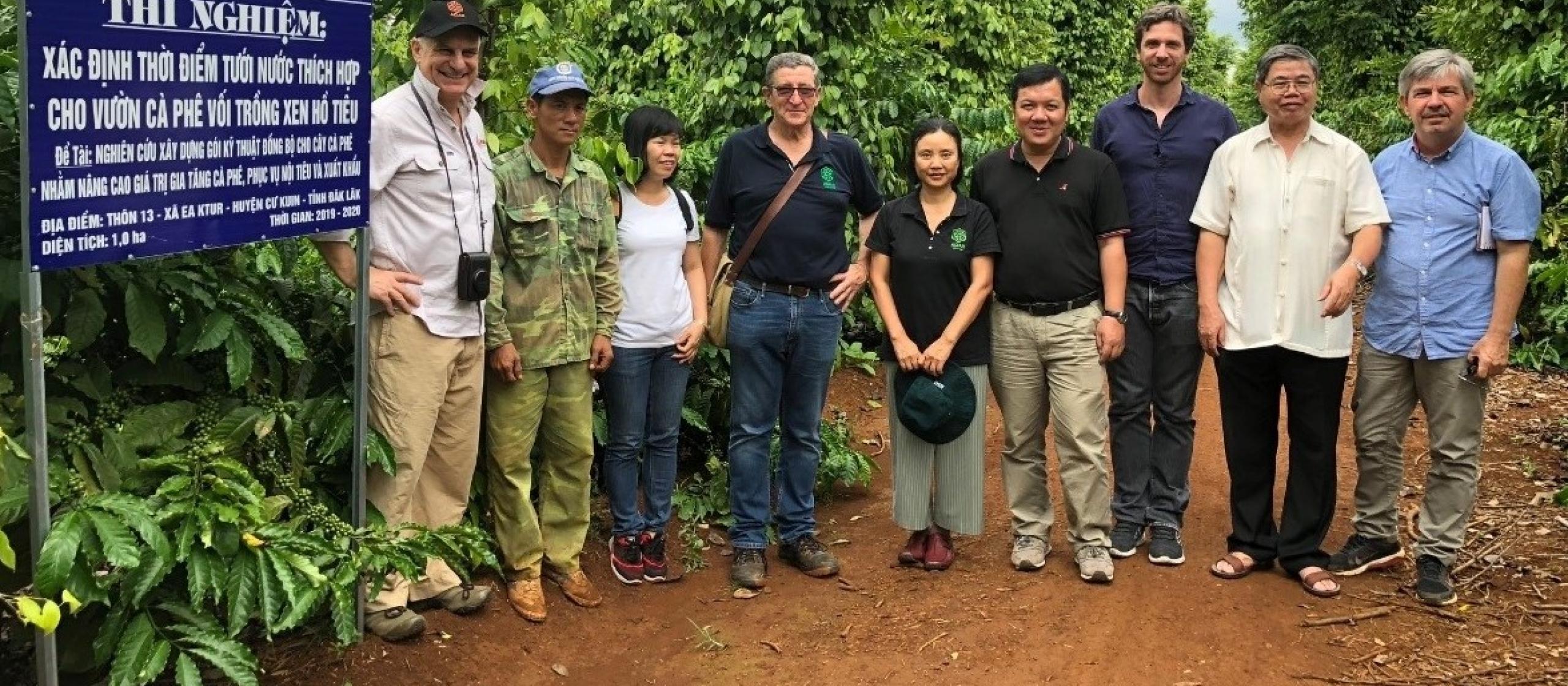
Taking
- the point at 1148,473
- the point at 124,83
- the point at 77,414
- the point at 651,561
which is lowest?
the point at 651,561

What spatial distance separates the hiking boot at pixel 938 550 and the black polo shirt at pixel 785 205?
1110 millimetres

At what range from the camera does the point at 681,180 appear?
21.3 feet

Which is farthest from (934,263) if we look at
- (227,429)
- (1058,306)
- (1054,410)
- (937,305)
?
(227,429)

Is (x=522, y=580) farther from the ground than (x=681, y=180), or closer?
closer

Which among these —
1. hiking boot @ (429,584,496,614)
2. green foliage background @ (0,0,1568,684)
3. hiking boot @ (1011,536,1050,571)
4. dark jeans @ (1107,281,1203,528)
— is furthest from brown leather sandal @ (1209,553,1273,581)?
hiking boot @ (429,584,496,614)

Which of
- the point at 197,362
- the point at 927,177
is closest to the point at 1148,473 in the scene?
the point at 927,177

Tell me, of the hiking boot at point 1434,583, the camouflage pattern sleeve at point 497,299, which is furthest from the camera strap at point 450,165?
the hiking boot at point 1434,583

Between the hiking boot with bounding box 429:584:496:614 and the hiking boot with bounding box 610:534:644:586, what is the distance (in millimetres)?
671

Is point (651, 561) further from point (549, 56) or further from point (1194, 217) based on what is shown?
point (1194, 217)

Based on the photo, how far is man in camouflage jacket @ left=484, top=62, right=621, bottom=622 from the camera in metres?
4.43

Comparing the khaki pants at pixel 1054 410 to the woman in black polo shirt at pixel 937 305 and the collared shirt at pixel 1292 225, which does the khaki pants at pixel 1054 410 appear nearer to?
the woman in black polo shirt at pixel 937 305

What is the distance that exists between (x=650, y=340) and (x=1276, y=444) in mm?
2398

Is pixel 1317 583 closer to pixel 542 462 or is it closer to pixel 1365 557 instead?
pixel 1365 557

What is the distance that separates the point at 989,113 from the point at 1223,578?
11.9ft
